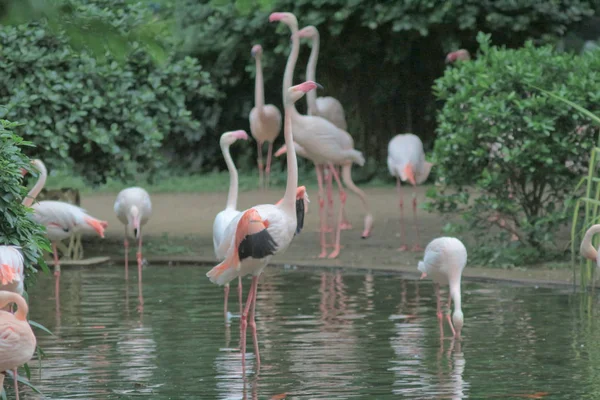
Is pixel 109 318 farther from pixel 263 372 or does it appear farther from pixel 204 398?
pixel 204 398

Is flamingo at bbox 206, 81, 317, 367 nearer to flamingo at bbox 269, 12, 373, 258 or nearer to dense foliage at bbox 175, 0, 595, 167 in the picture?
flamingo at bbox 269, 12, 373, 258

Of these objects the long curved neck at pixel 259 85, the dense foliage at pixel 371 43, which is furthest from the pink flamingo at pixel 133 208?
the dense foliage at pixel 371 43

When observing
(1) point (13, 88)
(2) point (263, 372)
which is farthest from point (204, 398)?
(1) point (13, 88)

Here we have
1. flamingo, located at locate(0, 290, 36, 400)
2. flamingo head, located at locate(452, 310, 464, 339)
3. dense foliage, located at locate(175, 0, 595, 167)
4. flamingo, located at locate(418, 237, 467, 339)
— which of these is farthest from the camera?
dense foliage, located at locate(175, 0, 595, 167)

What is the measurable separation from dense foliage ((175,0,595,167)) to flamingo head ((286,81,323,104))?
976 cm

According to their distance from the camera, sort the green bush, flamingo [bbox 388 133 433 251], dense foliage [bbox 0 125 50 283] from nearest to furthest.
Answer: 1. dense foliage [bbox 0 125 50 283]
2. the green bush
3. flamingo [bbox 388 133 433 251]

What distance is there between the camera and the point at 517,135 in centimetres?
1096

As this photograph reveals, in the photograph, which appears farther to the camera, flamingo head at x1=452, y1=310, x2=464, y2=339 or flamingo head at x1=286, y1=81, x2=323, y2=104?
flamingo head at x1=452, y1=310, x2=464, y2=339

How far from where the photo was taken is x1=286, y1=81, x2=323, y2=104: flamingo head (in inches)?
280

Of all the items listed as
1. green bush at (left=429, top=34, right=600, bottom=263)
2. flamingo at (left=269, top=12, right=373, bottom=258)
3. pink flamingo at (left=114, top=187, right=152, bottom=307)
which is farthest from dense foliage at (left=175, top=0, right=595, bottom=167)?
green bush at (left=429, top=34, right=600, bottom=263)

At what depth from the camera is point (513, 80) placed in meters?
11.0

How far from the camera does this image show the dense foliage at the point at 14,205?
5859mm

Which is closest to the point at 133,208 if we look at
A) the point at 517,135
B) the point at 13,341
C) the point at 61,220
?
the point at 61,220

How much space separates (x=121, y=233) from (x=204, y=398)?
30.0 ft
